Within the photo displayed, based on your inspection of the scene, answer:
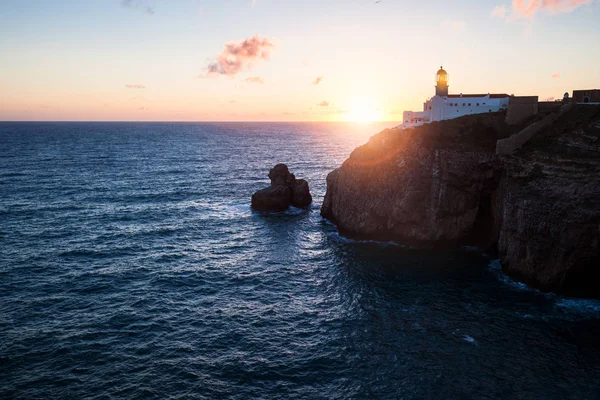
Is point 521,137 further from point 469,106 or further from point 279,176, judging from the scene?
point 279,176

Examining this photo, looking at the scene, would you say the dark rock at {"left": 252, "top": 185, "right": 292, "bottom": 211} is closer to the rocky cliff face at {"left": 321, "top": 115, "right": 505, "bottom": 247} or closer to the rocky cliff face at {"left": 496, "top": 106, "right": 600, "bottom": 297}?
the rocky cliff face at {"left": 321, "top": 115, "right": 505, "bottom": 247}

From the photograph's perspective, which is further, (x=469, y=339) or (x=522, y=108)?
(x=522, y=108)

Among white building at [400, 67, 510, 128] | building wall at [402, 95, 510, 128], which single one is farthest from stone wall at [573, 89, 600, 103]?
white building at [400, 67, 510, 128]

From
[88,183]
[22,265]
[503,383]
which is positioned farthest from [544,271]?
[88,183]

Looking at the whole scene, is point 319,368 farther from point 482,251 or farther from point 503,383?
point 482,251

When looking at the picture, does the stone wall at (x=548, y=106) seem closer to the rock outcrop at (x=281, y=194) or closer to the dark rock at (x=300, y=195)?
the dark rock at (x=300, y=195)

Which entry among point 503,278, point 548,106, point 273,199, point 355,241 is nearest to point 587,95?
point 548,106
